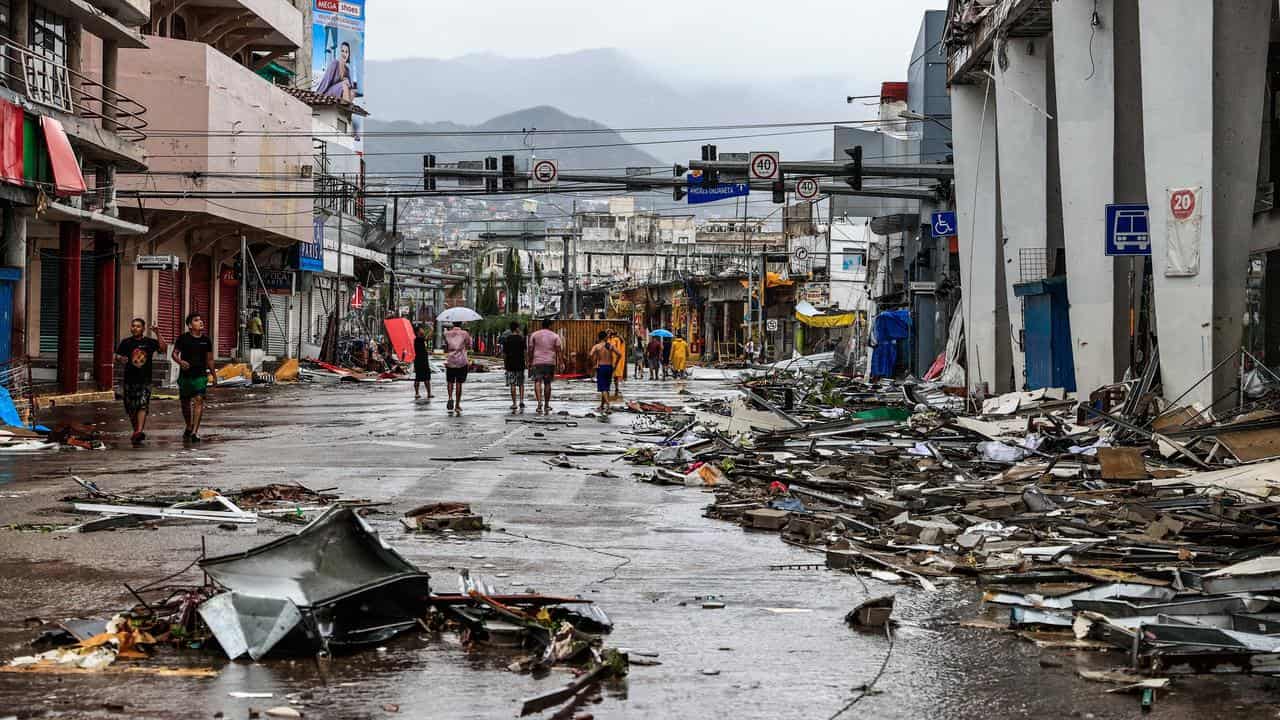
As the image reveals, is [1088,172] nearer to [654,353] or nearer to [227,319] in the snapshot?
[654,353]

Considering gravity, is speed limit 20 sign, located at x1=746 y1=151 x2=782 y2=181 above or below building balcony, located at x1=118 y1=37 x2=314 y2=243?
below

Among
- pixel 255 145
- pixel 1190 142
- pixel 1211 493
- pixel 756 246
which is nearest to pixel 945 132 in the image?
pixel 255 145

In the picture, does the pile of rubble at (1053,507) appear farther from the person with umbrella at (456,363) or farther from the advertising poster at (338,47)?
the advertising poster at (338,47)

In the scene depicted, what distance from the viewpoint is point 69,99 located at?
3142cm

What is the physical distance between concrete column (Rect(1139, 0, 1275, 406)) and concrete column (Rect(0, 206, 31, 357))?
880 inches

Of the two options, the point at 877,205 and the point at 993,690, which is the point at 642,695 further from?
the point at 877,205

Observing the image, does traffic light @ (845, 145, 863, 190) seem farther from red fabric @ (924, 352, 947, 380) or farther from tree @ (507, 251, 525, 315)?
tree @ (507, 251, 525, 315)

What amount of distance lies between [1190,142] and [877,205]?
4223 cm

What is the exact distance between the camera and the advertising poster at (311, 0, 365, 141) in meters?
85.8

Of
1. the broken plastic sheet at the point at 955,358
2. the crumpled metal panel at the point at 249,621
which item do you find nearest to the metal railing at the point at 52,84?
the broken plastic sheet at the point at 955,358

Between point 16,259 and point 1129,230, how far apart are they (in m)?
22.2

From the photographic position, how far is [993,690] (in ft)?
18.7

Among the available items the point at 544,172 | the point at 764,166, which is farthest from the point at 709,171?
the point at 544,172

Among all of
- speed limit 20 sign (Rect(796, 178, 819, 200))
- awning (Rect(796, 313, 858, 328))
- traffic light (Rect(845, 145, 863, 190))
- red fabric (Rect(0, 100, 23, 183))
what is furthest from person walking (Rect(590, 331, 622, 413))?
awning (Rect(796, 313, 858, 328))
